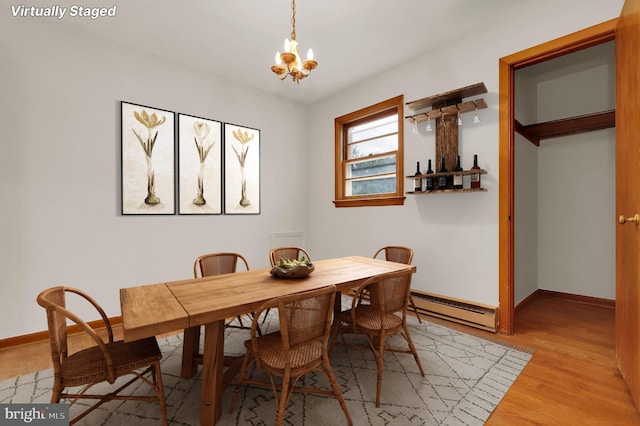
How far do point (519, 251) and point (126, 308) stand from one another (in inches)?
158

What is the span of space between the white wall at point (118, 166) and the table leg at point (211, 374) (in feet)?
6.91

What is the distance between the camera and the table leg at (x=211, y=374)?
1.56m

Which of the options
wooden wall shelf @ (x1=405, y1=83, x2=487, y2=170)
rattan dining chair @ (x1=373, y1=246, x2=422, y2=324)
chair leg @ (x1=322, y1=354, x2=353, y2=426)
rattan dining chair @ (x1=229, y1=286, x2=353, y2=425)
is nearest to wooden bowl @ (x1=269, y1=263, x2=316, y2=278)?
rattan dining chair @ (x1=229, y1=286, x2=353, y2=425)

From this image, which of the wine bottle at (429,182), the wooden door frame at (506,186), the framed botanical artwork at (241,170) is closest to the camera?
the wooden door frame at (506,186)

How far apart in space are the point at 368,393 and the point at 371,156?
9.61ft

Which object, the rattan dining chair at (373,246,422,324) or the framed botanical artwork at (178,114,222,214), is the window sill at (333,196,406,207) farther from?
the framed botanical artwork at (178,114,222,214)

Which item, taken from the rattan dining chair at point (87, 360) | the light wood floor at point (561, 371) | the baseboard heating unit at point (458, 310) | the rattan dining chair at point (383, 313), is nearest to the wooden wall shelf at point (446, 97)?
the rattan dining chair at point (383, 313)

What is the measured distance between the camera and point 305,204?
191 inches

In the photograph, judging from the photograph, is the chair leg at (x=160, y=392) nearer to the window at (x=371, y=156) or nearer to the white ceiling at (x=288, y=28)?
the white ceiling at (x=288, y=28)

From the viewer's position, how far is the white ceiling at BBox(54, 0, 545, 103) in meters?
2.53

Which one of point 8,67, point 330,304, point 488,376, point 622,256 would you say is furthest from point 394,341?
point 8,67

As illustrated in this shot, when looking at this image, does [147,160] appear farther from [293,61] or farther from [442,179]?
[442,179]

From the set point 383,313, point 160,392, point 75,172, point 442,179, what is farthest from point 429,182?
point 75,172

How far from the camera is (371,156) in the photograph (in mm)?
4027
